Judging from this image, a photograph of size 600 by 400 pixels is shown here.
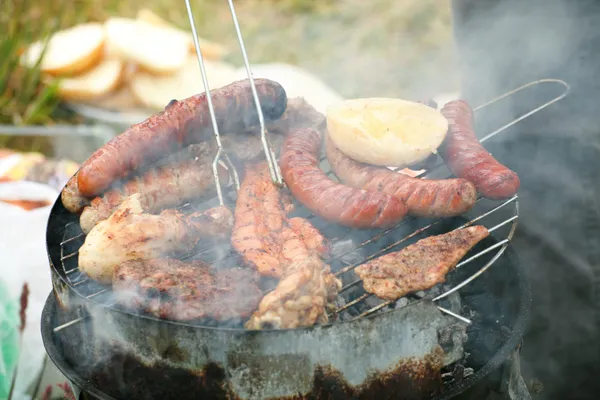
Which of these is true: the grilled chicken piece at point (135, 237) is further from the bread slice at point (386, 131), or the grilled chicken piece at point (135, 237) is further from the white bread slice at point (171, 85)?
the white bread slice at point (171, 85)

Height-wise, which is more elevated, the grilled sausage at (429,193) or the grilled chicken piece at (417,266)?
the grilled sausage at (429,193)

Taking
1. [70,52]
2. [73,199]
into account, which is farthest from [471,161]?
[70,52]

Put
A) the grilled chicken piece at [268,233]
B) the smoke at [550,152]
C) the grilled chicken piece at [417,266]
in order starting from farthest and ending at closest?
the smoke at [550,152]
the grilled chicken piece at [268,233]
the grilled chicken piece at [417,266]

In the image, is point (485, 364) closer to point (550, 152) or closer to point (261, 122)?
point (261, 122)

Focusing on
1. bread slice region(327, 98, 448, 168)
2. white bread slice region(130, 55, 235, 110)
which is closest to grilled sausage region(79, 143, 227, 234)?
bread slice region(327, 98, 448, 168)

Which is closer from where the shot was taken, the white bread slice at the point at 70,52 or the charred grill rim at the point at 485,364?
the charred grill rim at the point at 485,364

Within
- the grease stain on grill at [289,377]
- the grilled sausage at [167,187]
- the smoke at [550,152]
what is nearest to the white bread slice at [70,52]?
the smoke at [550,152]

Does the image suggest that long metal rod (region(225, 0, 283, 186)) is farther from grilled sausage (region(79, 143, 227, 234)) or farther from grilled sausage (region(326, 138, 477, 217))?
grilled sausage (region(326, 138, 477, 217))
